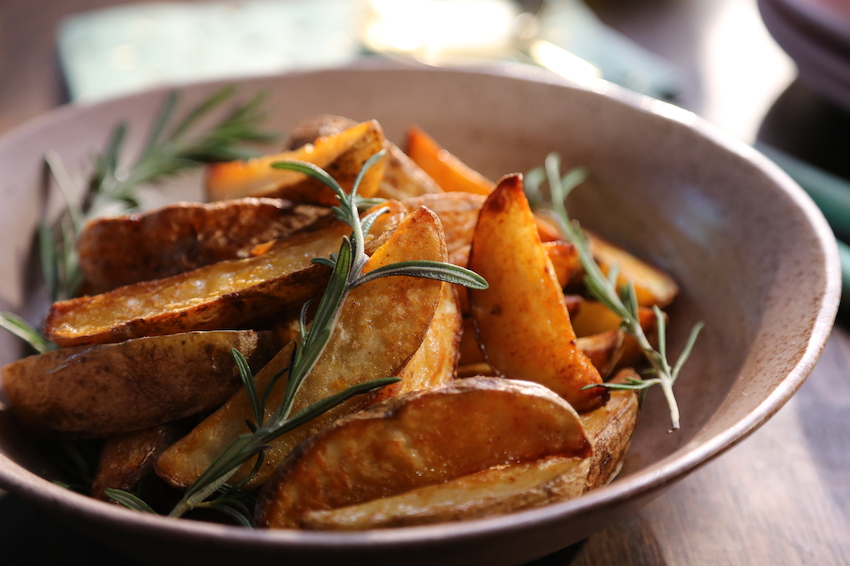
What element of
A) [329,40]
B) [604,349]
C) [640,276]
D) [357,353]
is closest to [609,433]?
[604,349]

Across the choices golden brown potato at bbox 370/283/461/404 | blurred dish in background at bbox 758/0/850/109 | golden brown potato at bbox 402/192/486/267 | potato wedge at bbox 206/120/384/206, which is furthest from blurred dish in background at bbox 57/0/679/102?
golden brown potato at bbox 370/283/461/404

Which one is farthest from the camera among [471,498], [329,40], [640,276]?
[329,40]

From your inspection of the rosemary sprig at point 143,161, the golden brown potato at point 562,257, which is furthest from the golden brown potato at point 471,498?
the rosemary sprig at point 143,161

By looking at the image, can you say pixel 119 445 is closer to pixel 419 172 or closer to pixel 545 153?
pixel 419 172

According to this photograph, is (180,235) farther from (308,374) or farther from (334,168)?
(308,374)

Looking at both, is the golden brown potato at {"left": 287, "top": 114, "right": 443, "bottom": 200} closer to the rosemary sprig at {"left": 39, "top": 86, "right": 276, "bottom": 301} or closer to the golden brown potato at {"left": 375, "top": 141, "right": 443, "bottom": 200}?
the golden brown potato at {"left": 375, "top": 141, "right": 443, "bottom": 200}

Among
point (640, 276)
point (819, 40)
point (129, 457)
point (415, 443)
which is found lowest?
point (129, 457)

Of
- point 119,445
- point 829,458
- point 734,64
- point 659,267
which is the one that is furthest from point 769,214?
point 734,64
